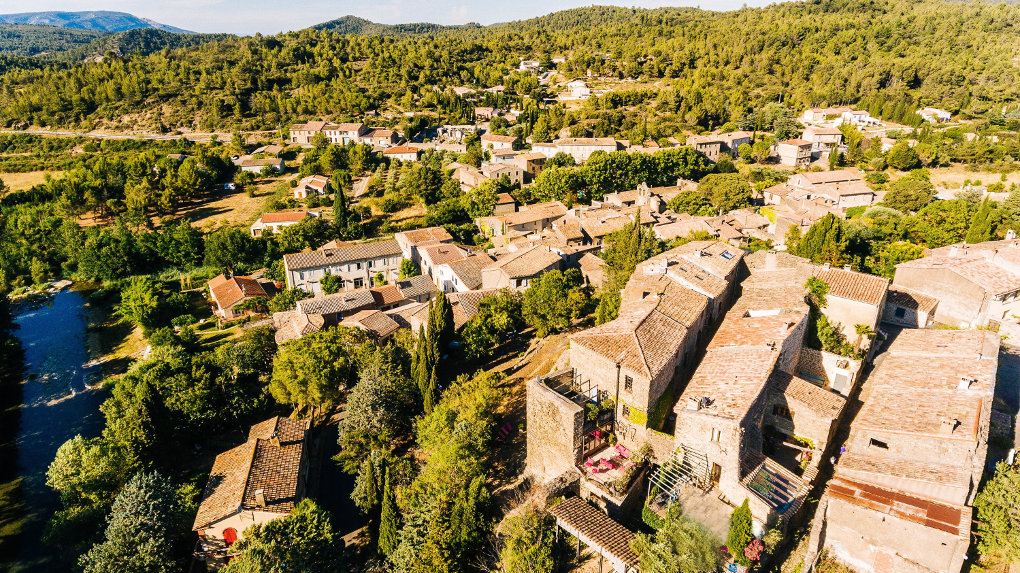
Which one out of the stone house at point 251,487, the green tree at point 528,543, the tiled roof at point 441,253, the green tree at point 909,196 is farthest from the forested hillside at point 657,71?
the green tree at point 528,543

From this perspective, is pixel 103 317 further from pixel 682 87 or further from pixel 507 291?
pixel 682 87

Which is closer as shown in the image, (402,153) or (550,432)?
(550,432)

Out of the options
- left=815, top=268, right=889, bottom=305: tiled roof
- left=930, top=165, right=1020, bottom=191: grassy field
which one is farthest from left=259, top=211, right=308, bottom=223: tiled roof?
left=930, top=165, right=1020, bottom=191: grassy field

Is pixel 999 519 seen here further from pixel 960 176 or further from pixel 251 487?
pixel 960 176

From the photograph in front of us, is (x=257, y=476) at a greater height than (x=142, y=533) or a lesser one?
greater

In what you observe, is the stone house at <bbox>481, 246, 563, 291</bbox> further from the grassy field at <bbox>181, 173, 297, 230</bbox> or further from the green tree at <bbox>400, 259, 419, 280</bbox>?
the grassy field at <bbox>181, 173, 297, 230</bbox>

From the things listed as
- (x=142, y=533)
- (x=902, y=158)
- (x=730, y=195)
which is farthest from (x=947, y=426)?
(x=902, y=158)
